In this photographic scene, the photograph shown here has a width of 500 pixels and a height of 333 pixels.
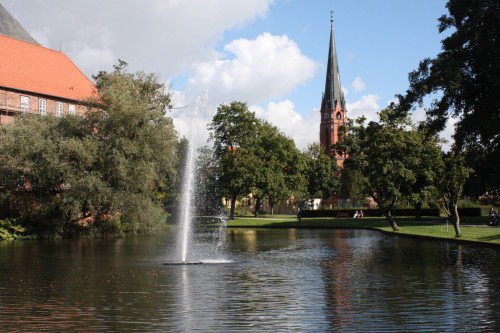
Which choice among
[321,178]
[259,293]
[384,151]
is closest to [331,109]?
[321,178]

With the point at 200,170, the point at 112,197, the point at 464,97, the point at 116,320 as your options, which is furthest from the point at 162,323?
the point at 200,170

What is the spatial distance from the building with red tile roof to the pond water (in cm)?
3802

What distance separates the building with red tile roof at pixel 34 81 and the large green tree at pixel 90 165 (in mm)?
15134

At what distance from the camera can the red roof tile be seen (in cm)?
5894

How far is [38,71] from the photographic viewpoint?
206 feet

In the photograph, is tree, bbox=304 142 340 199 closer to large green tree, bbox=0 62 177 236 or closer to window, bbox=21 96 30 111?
window, bbox=21 96 30 111

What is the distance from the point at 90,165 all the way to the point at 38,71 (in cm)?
2921

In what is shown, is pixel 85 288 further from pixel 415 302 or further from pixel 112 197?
pixel 112 197

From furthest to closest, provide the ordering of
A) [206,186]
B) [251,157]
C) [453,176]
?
[206,186] < [251,157] < [453,176]

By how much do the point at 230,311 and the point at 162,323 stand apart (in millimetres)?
1788

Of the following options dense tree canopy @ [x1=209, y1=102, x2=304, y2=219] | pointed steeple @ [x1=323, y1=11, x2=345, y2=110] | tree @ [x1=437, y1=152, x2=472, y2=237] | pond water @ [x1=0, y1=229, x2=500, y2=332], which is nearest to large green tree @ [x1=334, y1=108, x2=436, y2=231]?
tree @ [x1=437, y1=152, x2=472, y2=237]

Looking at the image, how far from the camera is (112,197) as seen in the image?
39.4 metres

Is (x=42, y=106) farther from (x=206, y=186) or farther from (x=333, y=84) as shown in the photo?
(x=333, y=84)

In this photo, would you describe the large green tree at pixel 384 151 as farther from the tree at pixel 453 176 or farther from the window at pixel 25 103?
the window at pixel 25 103
